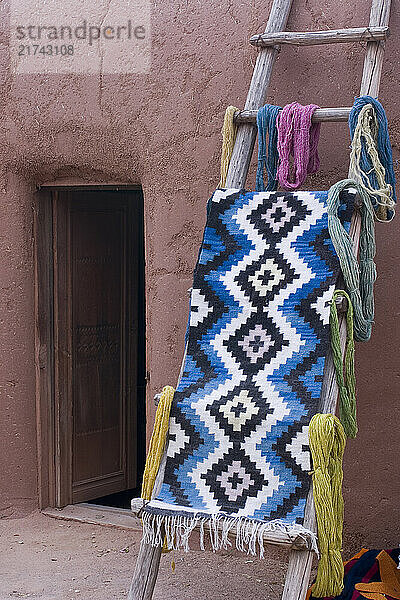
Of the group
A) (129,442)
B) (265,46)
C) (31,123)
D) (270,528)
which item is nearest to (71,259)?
(31,123)

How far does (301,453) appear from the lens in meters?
2.80

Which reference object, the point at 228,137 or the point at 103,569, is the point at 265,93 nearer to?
the point at 228,137

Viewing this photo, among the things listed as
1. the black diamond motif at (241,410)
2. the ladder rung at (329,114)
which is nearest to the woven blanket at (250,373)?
the black diamond motif at (241,410)

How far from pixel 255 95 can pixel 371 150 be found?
539mm

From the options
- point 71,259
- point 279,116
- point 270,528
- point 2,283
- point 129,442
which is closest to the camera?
point 270,528

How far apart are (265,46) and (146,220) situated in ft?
3.22

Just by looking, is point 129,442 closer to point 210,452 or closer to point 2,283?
point 2,283

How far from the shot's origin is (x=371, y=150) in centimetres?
308

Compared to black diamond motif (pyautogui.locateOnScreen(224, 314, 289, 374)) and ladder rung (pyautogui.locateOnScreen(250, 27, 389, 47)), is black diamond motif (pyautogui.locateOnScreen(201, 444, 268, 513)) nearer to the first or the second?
black diamond motif (pyautogui.locateOnScreen(224, 314, 289, 374))

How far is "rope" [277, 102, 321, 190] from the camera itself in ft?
10.4

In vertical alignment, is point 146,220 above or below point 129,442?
above

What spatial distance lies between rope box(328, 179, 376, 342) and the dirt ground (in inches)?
49.1

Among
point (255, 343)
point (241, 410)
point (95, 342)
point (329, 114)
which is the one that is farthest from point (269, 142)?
point (95, 342)

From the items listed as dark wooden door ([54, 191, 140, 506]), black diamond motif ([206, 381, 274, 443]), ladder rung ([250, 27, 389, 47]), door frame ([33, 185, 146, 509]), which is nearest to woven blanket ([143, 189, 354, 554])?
black diamond motif ([206, 381, 274, 443])
